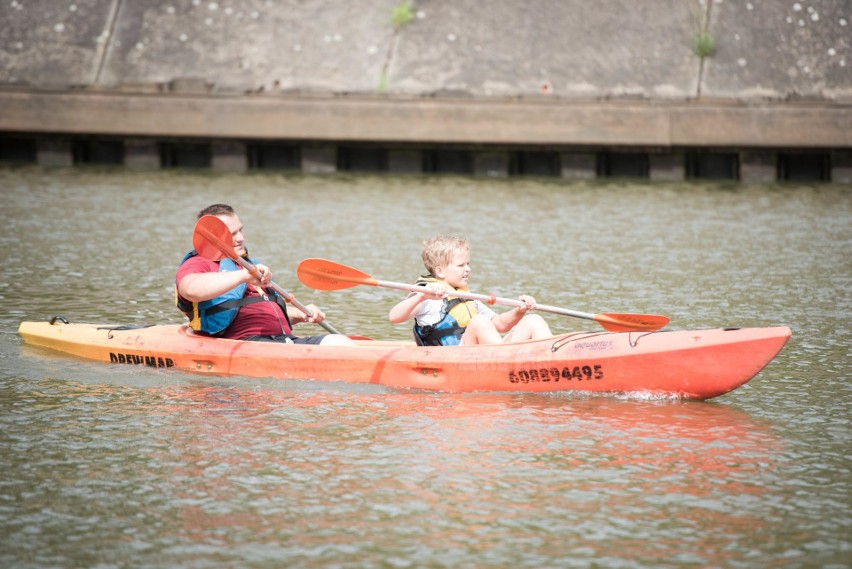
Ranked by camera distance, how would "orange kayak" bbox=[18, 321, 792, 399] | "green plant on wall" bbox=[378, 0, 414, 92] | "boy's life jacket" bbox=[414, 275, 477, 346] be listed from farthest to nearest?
"green plant on wall" bbox=[378, 0, 414, 92] → "boy's life jacket" bbox=[414, 275, 477, 346] → "orange kayak" bbox=[18, 321, 792, 399]

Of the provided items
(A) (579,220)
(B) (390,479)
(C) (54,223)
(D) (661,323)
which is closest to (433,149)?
(A) (579,220)

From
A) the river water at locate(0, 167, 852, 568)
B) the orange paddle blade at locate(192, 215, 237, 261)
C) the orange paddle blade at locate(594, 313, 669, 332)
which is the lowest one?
the river water at locate(0, 167, 852, 568)

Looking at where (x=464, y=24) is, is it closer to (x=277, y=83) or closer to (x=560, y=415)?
(x=277, y=83)

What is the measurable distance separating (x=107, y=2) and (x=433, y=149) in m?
5.59

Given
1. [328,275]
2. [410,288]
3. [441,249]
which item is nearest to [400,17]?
[328,275]

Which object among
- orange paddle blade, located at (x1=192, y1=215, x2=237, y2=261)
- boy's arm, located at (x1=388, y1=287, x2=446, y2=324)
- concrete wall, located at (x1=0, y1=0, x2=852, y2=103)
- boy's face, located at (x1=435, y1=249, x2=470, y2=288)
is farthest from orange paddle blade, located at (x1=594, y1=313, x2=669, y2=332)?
concrete wall, located at (x1=0, y1=0, x2=852, y2=103)

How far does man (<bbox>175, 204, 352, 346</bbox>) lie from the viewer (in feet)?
19.5

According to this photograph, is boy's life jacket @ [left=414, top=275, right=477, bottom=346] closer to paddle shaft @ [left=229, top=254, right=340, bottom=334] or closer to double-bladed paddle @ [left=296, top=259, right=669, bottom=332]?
double-bladed paddle @ [left=296, top=259, right=669, bottom=332]

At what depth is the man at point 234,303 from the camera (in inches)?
234

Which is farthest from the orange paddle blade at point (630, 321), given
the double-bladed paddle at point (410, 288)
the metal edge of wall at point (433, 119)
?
the metal edge of wall at point (433, 119)

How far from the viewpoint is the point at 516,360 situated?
5699mm

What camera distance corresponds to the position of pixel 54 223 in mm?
10805

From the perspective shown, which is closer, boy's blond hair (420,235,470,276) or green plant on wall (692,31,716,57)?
boy's blond hair (420,235,470,276)

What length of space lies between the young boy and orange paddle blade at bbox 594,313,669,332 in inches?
12.6
